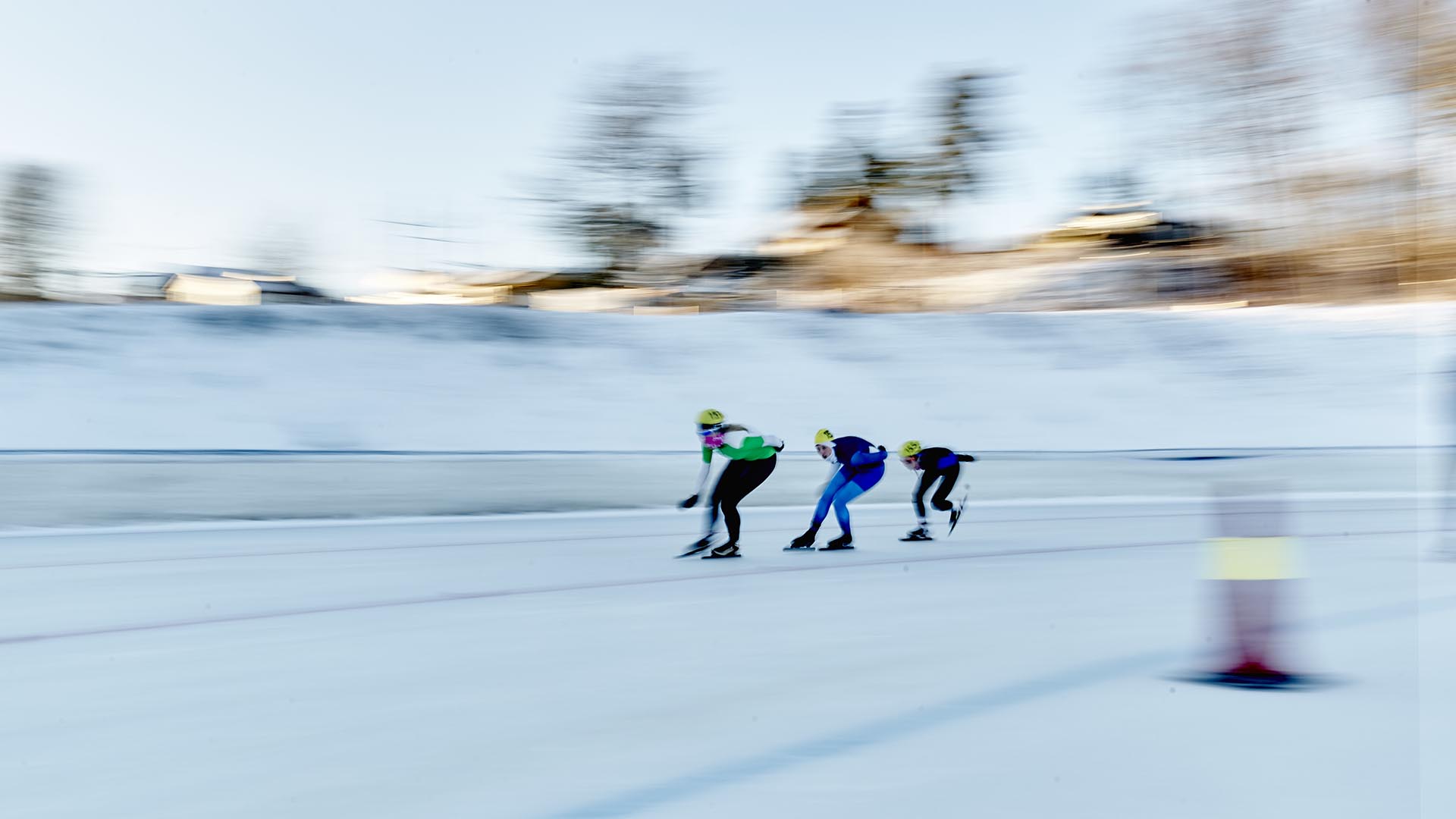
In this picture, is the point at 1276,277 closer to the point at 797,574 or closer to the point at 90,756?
the point at 797,574

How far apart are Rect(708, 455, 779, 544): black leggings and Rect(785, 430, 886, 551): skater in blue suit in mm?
454

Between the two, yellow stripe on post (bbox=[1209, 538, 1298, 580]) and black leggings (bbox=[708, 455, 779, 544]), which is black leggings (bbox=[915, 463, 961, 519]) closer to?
black leggings (bbox=[708, 455, 779, 544])

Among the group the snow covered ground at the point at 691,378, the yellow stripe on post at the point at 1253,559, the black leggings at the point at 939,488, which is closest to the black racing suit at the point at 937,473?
the black leggings at the point at 939,488

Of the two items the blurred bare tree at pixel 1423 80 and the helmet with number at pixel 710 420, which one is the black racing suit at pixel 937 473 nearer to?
the helmet with number at pixel 710 420

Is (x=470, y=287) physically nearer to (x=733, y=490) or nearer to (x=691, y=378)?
(x=691, y=378)

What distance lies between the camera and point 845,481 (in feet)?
25.6

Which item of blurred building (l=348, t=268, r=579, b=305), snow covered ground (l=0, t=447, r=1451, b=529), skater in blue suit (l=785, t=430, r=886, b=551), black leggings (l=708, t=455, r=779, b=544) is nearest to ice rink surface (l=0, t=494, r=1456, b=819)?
black leggings (l=708, t=455, r=779, b=544)

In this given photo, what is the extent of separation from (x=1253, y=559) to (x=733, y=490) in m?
3.98

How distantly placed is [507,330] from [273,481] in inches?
261

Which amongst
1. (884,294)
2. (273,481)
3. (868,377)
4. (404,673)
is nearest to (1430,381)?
(868,377)

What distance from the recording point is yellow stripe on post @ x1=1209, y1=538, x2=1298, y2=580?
3434 millimetres

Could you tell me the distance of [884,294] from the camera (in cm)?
3556

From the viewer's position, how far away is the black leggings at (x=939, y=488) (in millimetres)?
8297

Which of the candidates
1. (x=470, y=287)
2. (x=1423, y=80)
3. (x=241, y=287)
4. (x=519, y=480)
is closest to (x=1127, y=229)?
(x=1423, y=80)
